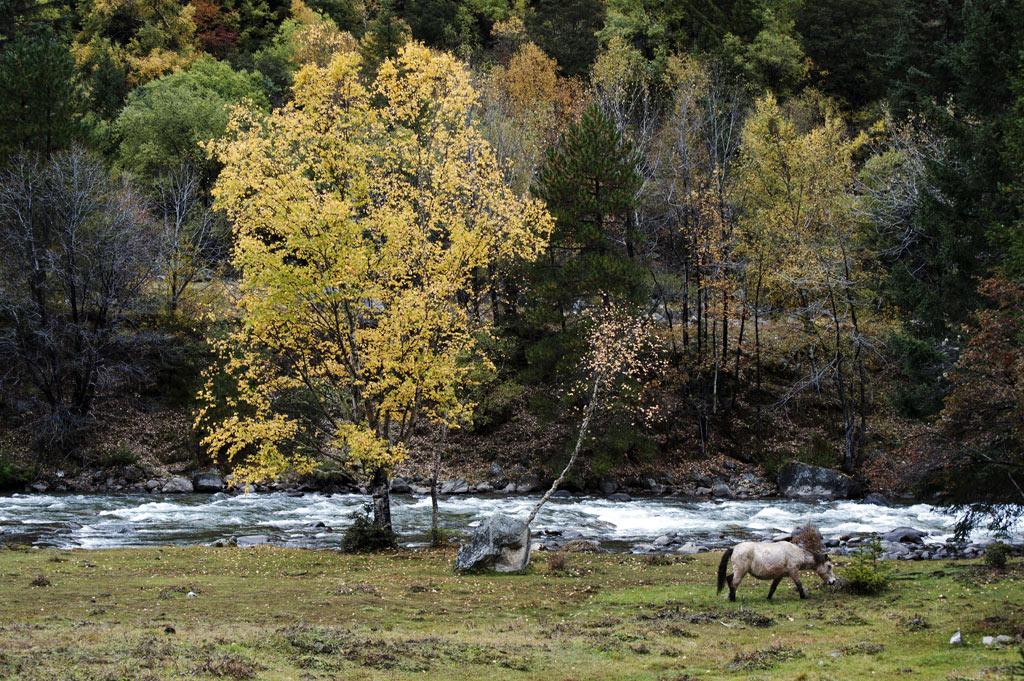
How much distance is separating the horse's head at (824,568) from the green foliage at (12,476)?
1391 inches

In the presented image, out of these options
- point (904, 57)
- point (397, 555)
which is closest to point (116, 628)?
point (397, 555)

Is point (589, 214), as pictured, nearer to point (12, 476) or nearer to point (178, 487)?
point (178, 487)

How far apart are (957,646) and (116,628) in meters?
12.3

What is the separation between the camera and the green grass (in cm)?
995

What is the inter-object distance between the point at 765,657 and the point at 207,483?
3285cm

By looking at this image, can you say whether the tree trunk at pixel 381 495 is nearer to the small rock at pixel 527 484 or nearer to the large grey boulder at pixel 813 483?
the small rock at pixel 527 484

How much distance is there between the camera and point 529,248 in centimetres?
2312

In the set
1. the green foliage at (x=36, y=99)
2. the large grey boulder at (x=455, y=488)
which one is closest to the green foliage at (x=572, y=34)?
the green foliage at (x=36, y=99)

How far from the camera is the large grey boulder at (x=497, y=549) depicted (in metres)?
18.6

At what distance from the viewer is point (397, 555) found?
69.6 feet

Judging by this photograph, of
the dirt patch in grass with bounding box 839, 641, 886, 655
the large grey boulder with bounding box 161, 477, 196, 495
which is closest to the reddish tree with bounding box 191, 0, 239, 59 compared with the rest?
the large grey boulder with bounding box 161, 477, 196, 495

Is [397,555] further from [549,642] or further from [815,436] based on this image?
[815,436]

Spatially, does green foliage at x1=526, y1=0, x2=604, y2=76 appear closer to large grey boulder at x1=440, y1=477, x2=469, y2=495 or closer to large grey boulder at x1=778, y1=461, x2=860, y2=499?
large grey boulder at x1=440, y1=477, x2=469, y2=495

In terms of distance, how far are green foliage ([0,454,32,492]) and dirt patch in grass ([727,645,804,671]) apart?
118 ft
